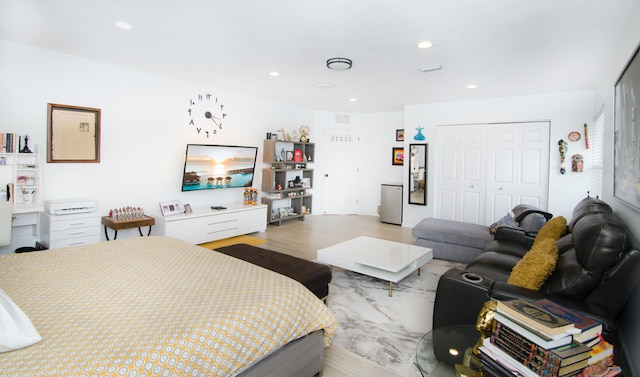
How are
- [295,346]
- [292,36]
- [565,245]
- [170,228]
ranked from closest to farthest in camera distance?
[295,346] < [565,245] < [292,36] < [170,228]

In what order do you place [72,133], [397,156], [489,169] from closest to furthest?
[72,133] → [489,169] → [397,156]

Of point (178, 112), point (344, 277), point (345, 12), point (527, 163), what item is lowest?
point (344, 277)

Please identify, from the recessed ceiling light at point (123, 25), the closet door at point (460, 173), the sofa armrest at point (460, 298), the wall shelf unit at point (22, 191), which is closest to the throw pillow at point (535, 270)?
the sofa armrest at point (460, 298)

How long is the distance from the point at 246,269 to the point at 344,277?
1.84m

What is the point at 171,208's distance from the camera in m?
4.94

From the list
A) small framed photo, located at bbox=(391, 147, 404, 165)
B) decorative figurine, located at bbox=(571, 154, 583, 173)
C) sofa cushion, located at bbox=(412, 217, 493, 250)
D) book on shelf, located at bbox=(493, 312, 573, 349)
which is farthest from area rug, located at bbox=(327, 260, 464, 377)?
small framed photo, located at bbox=(391, 147, 404, 165)

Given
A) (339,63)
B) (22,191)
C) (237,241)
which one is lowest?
(237,241)

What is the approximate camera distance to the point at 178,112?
514 cm

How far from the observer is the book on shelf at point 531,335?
3.89 feet

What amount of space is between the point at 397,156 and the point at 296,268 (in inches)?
218

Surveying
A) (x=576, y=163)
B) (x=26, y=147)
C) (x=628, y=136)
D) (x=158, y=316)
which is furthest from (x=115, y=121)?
(x=576, y=163)

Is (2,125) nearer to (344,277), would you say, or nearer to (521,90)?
(344,277)

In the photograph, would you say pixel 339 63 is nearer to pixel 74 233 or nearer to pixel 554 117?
pixel 74 233

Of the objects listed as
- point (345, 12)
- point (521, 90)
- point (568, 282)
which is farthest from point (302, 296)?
point (521, 90)
